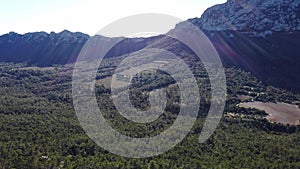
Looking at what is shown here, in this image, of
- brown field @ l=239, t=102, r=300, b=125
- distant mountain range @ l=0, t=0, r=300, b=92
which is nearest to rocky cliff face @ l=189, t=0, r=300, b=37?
distant mountain range @ l=0, t=0, r=300, b=92

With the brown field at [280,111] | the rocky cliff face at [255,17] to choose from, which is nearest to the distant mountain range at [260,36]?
the rocky cliff face at [255,17]

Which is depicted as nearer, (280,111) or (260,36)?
(280,111)

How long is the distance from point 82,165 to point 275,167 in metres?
29.4

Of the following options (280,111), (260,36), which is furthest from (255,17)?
(280,111)

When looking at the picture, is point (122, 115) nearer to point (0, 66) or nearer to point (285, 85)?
point (285, 85)

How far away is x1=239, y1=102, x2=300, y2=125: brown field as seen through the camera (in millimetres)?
→ 85000

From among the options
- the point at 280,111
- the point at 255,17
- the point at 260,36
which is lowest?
the point at 280,111

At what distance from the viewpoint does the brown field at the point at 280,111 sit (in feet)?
279

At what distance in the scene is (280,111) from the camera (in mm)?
91562

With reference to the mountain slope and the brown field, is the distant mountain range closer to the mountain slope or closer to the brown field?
the mountain slope

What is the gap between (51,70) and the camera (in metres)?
174

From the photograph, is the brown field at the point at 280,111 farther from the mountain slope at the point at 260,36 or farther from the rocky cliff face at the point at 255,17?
the rocky cliff face at the point at 255,17

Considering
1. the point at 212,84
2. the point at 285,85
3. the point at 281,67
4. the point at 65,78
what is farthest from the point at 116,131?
the point at 65,78

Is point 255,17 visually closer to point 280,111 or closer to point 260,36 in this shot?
point 260,36
